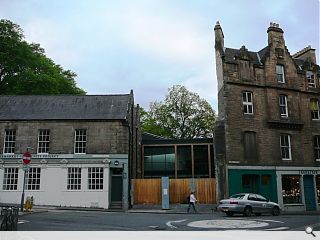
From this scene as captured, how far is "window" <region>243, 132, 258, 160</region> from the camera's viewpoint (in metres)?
28.6

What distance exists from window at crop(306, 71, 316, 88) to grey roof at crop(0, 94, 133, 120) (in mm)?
16128

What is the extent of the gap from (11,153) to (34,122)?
9.75 ft

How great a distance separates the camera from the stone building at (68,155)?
27531 millimetres

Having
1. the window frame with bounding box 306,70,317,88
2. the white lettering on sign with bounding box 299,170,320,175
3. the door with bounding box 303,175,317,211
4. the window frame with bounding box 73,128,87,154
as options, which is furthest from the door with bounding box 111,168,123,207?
the window frame with bounding box 306,70,317,88

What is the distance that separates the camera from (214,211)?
1042 inches

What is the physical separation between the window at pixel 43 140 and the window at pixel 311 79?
75.8ft

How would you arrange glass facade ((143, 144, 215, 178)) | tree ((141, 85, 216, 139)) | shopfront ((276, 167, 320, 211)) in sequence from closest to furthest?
shopfront ((276, 167, 320, 211)), glass facade ((143, 144, 215, 178)), tree ((141, 85, 216, 139))

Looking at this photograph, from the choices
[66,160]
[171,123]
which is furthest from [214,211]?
[171,123]

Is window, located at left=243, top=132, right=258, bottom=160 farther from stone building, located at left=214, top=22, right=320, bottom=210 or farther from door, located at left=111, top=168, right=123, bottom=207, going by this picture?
door, located at left=111, top=168, right=123, bottom=207

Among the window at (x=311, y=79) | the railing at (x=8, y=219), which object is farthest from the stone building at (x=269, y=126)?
the railing at (x=8, y=219)

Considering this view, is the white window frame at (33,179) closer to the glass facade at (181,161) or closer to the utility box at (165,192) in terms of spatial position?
the utility box at (165,192)

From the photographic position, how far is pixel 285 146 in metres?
30.2

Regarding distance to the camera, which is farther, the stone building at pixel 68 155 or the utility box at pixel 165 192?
the stone building at pixel 68 155
